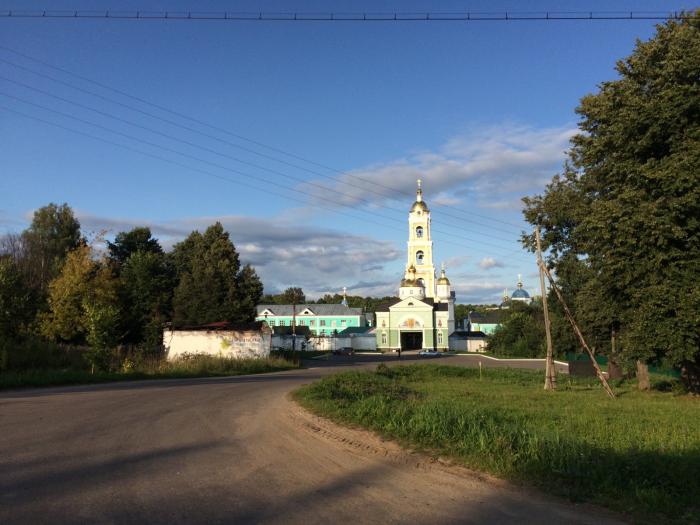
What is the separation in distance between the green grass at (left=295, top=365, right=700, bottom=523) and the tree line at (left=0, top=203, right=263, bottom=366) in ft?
61.7

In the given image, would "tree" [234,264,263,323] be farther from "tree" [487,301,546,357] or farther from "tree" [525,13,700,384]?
"tree" [525,13,700,384]

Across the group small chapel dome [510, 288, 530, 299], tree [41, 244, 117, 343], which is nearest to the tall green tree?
tree [41, 244, 117, 343]

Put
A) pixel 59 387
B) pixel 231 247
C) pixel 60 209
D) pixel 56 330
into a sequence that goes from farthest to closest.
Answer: pixel 60 209 → pixel 231 247 → pixel 56 330 → pixel 59 387

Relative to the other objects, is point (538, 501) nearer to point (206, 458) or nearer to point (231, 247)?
point (206, 458)

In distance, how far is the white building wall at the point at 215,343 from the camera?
1500 inches

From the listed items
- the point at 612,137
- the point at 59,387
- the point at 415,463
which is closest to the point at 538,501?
the point at 415,463

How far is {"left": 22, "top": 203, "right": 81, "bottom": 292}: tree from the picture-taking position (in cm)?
5729

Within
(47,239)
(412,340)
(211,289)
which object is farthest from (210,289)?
(412,340)

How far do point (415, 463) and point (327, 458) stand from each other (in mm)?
1375

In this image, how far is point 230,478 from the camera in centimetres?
723

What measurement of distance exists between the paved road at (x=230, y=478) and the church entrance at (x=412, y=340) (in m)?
83.0

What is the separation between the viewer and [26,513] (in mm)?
5652

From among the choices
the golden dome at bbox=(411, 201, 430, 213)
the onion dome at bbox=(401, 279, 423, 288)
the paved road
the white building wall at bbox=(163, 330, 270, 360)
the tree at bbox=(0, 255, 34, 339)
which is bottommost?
the paved road

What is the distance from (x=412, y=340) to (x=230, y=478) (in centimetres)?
8976
